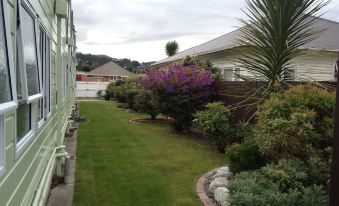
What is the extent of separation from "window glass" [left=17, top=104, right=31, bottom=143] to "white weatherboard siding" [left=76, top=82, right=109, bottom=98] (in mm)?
38919

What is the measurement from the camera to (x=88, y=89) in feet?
139

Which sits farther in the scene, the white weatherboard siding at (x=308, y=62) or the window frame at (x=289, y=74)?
the white weatherboard siding at (x=308, y=62)

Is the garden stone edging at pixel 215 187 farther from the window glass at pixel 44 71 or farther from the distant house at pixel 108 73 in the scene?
the distant house at pixel 108 73

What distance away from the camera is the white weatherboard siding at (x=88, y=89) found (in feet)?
138

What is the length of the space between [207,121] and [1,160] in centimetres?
758

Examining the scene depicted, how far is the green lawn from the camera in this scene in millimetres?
6074

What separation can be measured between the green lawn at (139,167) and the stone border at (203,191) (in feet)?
0.28

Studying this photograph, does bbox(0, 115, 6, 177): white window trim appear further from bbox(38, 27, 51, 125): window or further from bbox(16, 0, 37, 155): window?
bbox(38, 27, 51, 125): window

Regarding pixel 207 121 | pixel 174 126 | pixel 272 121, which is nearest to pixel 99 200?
pixel 272 121

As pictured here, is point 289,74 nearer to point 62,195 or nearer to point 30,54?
point 62,195

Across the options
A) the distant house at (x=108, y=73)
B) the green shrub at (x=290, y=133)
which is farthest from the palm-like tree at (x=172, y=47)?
the green shrub at (x=290, y=133)

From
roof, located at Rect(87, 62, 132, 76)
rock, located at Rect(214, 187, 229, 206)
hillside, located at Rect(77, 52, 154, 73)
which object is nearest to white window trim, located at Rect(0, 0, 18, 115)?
rock, located at Rect(214, 187, 229, 206)

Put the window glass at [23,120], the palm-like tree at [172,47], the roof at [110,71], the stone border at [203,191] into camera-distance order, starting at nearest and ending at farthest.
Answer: the window glass at [23,120] → the stone border at [203,191] → the palm-like tree at [172,47] → the roof at [110,71]

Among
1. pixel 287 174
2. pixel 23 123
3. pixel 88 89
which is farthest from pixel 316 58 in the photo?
pixel 88 89
